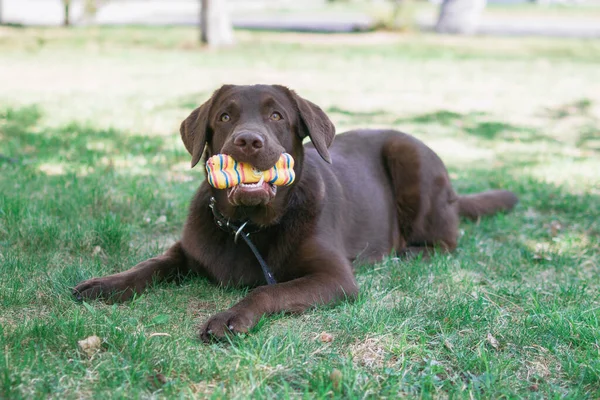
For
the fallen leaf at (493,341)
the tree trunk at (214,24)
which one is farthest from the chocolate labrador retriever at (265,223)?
the tree trunk at (214,24)

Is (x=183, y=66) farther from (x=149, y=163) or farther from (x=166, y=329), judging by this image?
(x=166, y=329)

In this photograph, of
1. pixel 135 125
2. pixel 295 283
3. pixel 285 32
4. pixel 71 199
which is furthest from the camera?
pixel 285 32

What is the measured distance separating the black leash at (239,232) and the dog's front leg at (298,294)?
192 mm

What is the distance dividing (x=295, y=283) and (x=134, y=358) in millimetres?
1089

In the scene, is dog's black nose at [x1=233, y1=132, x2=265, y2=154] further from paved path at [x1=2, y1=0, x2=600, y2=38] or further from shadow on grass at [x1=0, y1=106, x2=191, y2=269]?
paved path at [x1=2, y1=0, x2=600, y2=38]

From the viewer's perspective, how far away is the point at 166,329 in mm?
3461

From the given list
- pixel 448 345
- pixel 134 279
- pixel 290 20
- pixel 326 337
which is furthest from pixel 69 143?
pixel 290 20

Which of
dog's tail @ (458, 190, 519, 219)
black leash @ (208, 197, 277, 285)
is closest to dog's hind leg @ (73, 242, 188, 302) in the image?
black leash @ (208, 197, 277, 285)

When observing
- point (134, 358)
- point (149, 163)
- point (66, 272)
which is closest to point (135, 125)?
point (149, 163)

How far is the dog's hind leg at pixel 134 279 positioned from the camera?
3814mm

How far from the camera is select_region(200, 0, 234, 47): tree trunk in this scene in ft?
58.6

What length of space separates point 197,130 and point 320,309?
49.6 inches

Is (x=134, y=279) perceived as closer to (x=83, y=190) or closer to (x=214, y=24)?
(x=83, y=190)

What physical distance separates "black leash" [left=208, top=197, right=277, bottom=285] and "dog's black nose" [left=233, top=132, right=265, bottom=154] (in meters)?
0.55
